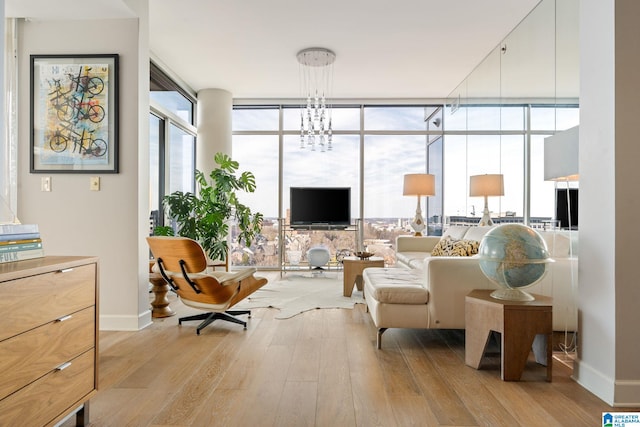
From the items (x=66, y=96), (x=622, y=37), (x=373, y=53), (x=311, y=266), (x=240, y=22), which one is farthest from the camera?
(x=311, y=266)

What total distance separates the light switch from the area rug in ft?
5.85

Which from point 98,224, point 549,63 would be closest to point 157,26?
point 98,224

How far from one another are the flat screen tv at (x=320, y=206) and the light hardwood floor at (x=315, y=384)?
3.31 m

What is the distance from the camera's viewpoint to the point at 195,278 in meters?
3.21

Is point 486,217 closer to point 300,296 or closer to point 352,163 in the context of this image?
point 300,296

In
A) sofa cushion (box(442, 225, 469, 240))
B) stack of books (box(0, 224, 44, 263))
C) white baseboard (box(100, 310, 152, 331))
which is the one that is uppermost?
stack of books (box(0, 224, 44, 263))

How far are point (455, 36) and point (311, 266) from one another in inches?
152

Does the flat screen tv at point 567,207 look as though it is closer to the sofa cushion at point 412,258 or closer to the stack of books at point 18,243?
the sofa cushion at point 412,258

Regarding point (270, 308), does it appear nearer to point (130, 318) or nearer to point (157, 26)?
point (130, 318)

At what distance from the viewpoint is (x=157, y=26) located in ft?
13.9

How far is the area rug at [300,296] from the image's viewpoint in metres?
4.25

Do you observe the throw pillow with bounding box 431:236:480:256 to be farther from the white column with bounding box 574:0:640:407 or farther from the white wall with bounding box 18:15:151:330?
the white wall with bounding box 18:15:151:330

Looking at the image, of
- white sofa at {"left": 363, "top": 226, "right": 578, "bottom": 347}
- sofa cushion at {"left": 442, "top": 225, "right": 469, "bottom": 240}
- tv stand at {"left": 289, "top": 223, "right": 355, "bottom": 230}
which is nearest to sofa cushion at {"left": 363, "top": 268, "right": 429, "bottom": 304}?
white sofa at {"left": 363, "top": 226, "right": 578, "bottom": 347}

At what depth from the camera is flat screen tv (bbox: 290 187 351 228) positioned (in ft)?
21.5
